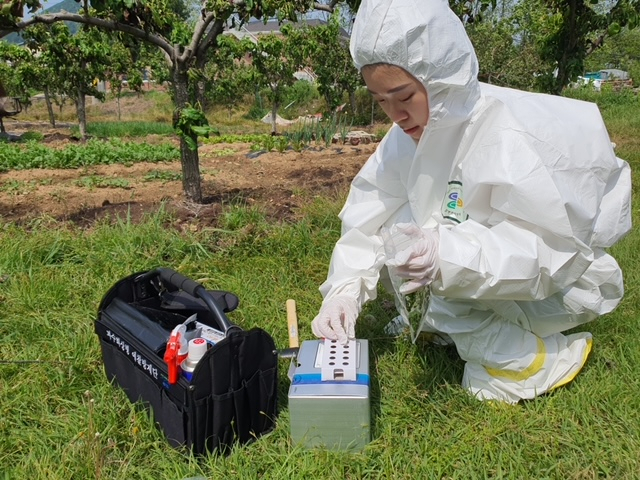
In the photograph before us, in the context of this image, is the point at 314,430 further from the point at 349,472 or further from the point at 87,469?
the point at 87,469

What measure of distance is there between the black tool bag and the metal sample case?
0.15 metres

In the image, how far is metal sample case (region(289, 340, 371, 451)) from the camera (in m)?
1.66

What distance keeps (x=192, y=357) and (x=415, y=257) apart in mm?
744

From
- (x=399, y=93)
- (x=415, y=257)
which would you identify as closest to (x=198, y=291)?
(x=415, y=257)

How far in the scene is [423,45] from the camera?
1576mm

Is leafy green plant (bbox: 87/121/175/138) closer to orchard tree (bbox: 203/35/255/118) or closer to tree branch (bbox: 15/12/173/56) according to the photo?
orchard tree (bbox: 203/35/255/118)

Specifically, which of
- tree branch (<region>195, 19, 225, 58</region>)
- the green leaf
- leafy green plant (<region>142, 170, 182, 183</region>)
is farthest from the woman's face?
the green leaf

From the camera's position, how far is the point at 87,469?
66.5 inches

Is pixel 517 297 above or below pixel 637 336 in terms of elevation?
above

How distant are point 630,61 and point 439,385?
33.1 metres

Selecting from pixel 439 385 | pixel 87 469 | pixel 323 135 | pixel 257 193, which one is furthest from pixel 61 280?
pixel 323 135

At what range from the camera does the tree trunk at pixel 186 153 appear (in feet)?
13.8

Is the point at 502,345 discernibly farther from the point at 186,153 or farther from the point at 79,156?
the point at 79,156

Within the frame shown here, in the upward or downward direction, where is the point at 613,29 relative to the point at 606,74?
upward
